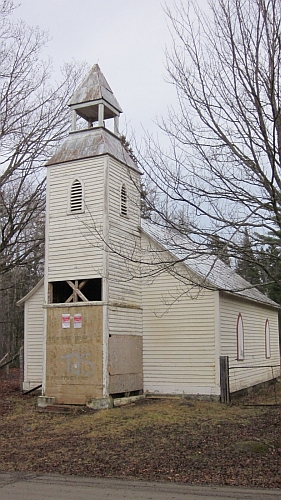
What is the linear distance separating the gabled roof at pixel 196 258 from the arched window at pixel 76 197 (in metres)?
2.51

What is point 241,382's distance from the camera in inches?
796

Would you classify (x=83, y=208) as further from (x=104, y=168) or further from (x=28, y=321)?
(x=28, y=321)

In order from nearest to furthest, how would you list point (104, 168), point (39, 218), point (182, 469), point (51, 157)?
point (182, 469) < point (104, 168) < point (51, 157) < point (39, 218)

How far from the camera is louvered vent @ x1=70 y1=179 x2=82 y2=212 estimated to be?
694 inches

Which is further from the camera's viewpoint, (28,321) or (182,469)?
(28,321)

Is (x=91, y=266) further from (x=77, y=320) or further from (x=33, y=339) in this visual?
(x=33, y=339)

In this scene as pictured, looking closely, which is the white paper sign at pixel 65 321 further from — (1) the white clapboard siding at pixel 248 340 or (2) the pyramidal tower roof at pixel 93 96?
(2) the pyramidal tower roof at pixel 93 96

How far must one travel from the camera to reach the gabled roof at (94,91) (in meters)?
18.6

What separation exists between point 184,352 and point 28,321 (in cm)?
740

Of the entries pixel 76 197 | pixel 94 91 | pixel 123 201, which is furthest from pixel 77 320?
pixel 94 91

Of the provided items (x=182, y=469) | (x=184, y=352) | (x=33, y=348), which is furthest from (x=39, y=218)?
(x=182, y=469)

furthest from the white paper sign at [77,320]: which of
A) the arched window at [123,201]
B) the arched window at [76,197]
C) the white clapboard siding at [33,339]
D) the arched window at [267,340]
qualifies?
the arched window at [267,340]

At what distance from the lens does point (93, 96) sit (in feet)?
60.8

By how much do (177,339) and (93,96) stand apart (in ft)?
30.1
